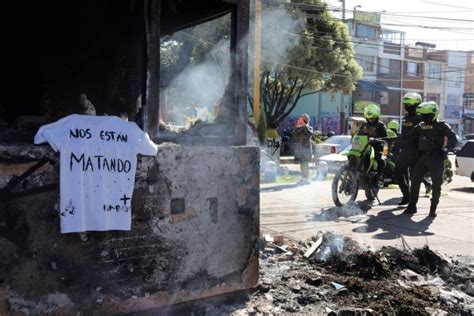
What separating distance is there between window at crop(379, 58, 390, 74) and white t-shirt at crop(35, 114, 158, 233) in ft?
146

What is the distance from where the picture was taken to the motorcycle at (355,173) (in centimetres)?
880

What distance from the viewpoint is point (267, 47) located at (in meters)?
20.0

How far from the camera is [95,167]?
137 inches

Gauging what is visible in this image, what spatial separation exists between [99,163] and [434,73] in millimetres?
53794

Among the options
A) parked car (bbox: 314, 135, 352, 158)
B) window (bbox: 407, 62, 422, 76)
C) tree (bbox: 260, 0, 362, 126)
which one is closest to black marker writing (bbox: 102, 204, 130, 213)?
parked car (bbox: 314, 135, 352, 158)

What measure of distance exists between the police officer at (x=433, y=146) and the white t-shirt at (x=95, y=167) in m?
6.07

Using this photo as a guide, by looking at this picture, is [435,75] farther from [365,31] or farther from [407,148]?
[407,148]

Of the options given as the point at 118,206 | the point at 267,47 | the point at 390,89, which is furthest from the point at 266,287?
the point at 390,89

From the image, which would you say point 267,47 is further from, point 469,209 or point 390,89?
point 390,89

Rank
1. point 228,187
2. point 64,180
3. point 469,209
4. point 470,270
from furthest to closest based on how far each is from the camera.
→ point 469,209 → point 470,270 → point 228,187 → point 64,180

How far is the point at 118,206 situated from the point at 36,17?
4.02 m

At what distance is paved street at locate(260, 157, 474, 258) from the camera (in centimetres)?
668

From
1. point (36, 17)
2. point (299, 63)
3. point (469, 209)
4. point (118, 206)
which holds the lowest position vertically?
point (469, 209)

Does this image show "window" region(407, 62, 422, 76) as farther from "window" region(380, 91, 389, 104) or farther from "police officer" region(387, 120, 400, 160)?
"police officer" region(387, 120, 400, 160)
